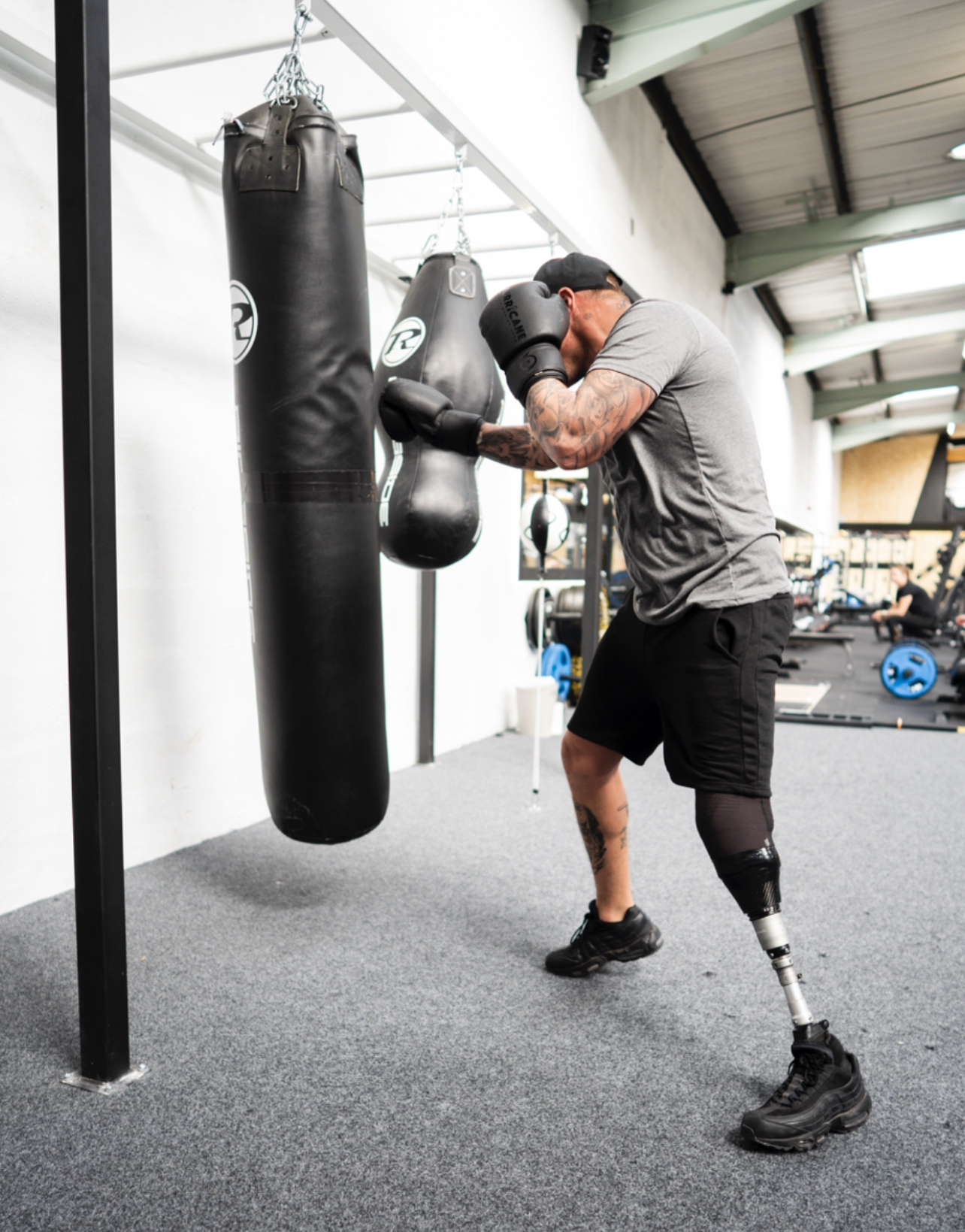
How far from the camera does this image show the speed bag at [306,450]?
1821mm

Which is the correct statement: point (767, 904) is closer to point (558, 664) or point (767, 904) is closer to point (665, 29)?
point (558, 664)

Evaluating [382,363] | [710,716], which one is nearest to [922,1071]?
[710,716]

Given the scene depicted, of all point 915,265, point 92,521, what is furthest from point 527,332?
point 915,265

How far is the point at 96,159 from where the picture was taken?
1.40 m

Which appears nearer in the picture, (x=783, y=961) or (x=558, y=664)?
(x=783, y=961)

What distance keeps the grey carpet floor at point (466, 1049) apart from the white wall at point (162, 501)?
0.82ft

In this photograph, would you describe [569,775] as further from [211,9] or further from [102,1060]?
[211,9]

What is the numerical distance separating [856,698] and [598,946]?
5543 millimetres

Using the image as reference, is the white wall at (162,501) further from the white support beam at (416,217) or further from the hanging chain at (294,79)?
the white support beam at (416,217)

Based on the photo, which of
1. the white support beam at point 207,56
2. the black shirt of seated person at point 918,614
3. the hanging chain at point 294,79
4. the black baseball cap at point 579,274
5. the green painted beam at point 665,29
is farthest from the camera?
the black shirt of seated person at point 918,614

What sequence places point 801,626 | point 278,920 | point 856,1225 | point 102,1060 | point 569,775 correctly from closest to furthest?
point 856,1225 → point 102,1060 → point 569,775 → point 278,920 → point 801,626

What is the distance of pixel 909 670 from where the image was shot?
646 centimetres

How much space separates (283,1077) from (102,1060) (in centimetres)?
31

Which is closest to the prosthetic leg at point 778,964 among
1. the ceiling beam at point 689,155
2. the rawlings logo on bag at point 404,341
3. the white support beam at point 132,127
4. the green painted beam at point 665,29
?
the rawlings logo on bag at point 404,341
